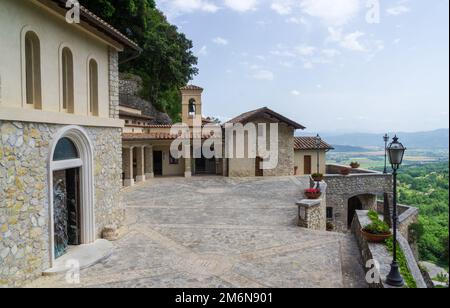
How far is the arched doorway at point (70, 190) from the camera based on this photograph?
704 centimetres

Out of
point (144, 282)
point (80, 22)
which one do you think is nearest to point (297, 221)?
point (144, 282)

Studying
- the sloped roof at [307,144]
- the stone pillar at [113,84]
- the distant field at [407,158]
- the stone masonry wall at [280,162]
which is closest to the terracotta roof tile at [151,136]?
the stone masonry wall at [280,162]

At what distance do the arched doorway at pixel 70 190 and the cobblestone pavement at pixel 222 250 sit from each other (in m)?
1.13

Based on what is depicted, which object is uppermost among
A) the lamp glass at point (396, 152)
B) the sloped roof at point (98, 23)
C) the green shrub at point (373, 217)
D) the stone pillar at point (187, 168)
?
the sloped roof at point (98, 23)

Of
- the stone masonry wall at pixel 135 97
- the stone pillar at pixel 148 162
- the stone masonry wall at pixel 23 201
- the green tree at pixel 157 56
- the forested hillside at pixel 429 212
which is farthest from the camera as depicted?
the forested hillside at pixel 429 212

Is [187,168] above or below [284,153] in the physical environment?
below

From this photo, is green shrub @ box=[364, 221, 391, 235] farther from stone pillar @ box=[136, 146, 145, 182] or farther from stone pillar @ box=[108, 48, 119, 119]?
stone pillar @ box=[136, 146, 145, 182]

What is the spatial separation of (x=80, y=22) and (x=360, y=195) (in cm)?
2075

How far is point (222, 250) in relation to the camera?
8.30 meters

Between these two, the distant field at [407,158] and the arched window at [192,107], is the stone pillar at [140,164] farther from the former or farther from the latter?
the distant field at [407,158]

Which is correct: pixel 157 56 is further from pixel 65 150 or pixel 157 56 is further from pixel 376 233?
pixel 376 233

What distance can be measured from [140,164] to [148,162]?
1.82 metres

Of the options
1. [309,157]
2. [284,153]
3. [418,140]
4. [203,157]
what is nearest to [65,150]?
[203,157]

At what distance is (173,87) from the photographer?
34.6 meters
